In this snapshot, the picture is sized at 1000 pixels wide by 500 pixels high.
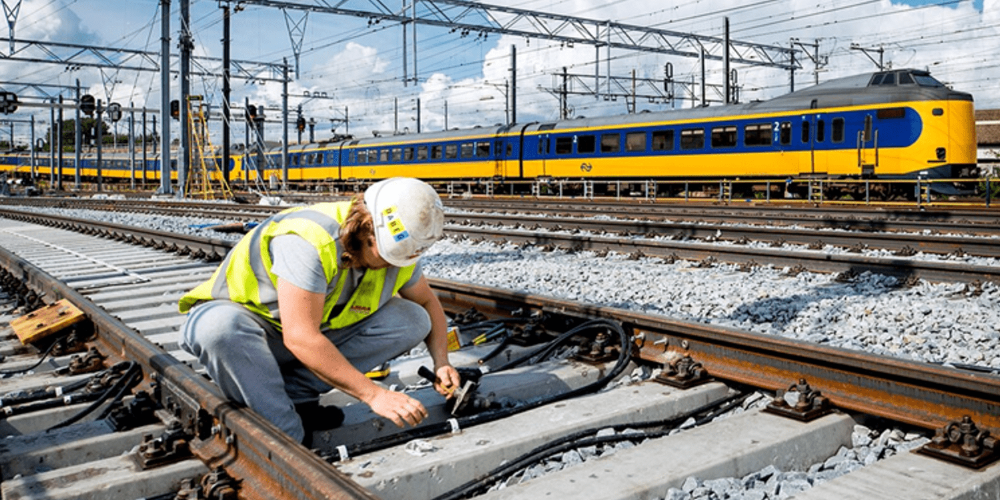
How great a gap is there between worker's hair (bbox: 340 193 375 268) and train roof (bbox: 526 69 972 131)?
19.0m

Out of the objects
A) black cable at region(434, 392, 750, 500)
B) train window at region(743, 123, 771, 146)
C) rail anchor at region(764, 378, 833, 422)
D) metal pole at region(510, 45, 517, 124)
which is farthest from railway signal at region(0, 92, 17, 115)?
rail anchor at region(764, 378, 833, 422)

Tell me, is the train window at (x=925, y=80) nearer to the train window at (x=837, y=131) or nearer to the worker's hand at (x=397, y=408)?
the train window at (x=837, y=131)

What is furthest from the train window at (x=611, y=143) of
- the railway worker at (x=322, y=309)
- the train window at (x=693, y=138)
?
the railway worker at (x=322, y=309)

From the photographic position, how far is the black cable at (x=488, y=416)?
284cm

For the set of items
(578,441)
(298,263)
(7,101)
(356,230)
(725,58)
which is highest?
(725,58)

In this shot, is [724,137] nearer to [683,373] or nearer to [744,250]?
[744,250]

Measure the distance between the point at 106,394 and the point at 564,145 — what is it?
978 inches

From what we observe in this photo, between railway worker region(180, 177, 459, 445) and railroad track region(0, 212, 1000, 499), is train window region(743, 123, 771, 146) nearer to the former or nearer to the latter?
railroad track region(0, 212, 1000, 499)

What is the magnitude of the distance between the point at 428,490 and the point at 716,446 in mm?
973

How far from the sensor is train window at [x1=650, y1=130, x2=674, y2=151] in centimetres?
2369

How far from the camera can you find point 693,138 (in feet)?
75.6

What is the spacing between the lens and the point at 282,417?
292 cm

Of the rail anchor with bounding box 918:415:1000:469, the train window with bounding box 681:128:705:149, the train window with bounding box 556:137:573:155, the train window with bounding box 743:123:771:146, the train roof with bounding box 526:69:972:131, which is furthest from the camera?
the train window with bounding box 556:137:573:155

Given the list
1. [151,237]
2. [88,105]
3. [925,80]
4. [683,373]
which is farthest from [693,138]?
[88,105]
